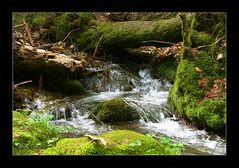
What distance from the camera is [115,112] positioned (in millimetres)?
6809

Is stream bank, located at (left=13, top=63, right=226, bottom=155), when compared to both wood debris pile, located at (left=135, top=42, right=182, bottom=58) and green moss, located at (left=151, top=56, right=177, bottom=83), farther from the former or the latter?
wood debris pile, located at (left=135, top=42, right=182, bottom=58)

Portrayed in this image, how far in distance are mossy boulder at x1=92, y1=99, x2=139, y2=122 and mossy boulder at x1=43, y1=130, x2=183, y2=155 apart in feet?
10.2

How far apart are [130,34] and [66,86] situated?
2.31 meters

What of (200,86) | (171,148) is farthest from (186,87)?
(171,148)

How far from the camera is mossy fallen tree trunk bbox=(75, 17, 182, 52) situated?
9469 mm

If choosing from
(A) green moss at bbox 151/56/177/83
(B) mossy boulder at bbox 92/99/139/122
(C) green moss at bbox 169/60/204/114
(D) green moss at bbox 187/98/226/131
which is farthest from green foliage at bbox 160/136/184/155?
(A) green moss at bbox 151/56/177/83

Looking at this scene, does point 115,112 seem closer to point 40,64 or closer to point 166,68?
point 40,64

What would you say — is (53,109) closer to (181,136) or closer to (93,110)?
(93,110)

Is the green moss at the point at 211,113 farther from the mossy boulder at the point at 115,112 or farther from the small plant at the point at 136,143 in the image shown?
the small plant at the point at 136,143

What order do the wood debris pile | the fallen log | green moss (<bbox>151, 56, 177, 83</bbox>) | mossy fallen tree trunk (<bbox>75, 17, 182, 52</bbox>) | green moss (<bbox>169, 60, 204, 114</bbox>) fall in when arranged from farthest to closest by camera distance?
green moss (<bbox>151, 56, 177, 83</bbox>) < mossy fallen tree trunk (<bbox>75, 17, 182, 52</bbox>) < the wood debris pile < the fallen log < green moss (<bbox>169, 60, 204, 114</bbox>)

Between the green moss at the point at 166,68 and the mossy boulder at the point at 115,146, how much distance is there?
618 centimetres

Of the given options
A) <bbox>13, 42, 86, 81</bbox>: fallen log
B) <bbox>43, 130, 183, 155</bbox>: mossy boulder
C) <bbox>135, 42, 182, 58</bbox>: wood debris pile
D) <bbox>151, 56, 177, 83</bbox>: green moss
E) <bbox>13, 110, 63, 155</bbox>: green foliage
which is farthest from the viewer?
<bbox>151, 56, 177, 83</bbox>: green moss

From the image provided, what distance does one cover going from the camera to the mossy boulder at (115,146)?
3269 mm

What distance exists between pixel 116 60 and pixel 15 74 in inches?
132
